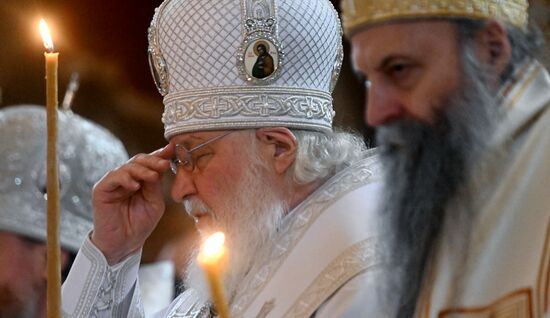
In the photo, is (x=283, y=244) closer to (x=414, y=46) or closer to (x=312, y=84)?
(x=312, y=84)

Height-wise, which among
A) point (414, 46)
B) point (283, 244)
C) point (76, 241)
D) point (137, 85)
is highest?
point (137, 85)

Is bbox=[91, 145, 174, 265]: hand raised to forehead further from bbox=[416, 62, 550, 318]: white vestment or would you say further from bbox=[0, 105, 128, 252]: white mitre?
bbox=[416, 62, 550, 318]: white vestment

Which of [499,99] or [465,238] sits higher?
[499,99]

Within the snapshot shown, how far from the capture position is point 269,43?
424 centimetres

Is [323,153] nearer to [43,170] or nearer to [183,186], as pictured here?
[183,186]

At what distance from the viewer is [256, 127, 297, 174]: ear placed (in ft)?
13.5

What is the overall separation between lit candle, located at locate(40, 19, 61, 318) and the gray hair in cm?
138

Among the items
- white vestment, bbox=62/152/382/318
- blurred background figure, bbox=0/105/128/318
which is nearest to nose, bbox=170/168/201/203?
white vestment, bbox=62/152/382/318

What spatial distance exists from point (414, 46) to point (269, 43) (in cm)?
148

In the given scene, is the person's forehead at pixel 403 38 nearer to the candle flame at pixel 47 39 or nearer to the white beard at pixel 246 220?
the candle flame at pixel 47 39

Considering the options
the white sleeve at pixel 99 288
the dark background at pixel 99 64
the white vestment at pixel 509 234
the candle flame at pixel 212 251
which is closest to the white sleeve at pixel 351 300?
the white vestment at pixel 509 234

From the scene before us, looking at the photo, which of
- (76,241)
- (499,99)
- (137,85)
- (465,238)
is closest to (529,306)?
(465,238)

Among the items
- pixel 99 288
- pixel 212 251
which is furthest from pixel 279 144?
pixel 212 251

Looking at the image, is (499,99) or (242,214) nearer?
(499,99)
